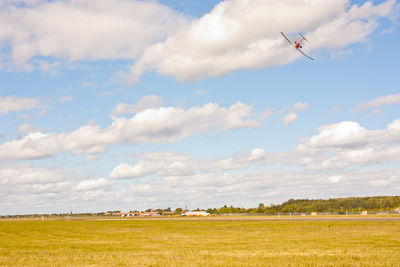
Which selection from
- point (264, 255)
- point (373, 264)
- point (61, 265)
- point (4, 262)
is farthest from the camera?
point (264, 255)

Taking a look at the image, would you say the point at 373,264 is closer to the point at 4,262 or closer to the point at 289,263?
the point at 289,263

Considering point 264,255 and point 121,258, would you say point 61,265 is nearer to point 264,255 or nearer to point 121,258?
point 121,258

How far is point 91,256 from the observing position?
26578 millimetres

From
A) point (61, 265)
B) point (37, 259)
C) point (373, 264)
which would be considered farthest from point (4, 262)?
point (373, 264)

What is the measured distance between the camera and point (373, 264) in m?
20.9

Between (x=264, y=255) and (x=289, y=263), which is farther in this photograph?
(x=264, y=255)

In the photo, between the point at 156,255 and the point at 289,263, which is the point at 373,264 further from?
the point at 156,255

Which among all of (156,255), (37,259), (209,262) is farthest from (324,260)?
(37,259)

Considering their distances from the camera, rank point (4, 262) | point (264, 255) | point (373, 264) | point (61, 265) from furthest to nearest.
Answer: point (264, 255) → point (4, 262) → point (61, 265) → point (373, 264)

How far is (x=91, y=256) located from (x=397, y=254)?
19.5 meters

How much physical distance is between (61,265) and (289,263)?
1248 centimetres

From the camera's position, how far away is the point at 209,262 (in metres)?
22.6

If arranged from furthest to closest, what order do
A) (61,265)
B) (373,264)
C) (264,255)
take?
(264,255), (61,265), (373,264)

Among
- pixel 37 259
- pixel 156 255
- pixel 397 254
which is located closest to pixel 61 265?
pixel 37 259
